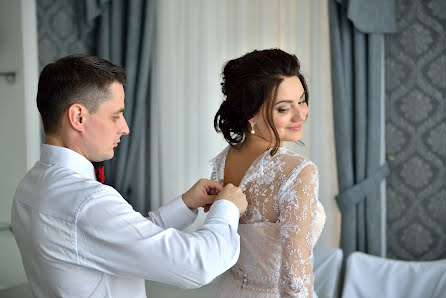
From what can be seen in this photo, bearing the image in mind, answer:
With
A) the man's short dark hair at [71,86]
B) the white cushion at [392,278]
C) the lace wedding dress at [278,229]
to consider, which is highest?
the man's short dark hair at [71,86]

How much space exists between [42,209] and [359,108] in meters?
2.28

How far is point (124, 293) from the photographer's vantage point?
4.43 ft

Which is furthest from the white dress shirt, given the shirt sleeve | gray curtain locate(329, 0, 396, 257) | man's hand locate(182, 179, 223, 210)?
gray curtain locate(329, 0, 396, 257)

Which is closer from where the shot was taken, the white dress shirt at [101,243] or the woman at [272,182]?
the white dress shirt at [101,243]

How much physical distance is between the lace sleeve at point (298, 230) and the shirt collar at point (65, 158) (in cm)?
59

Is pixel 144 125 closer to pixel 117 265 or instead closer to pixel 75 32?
pixel 75 32

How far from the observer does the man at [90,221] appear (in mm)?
1204

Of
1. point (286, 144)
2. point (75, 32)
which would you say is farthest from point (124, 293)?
point (75, 32)

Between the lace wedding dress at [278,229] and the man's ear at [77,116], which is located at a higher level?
the man's ear at [77,116]

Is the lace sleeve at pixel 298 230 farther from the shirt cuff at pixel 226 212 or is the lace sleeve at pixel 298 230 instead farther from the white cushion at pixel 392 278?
the white cushion at pixel 392 278

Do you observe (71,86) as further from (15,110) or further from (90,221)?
(15,110)

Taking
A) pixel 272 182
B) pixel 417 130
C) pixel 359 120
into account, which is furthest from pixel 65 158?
pixel 417 130

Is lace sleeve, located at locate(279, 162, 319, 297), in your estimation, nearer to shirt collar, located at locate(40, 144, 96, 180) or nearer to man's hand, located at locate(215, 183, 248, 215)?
man's hand, located at locate(215, 183, 248, 215)

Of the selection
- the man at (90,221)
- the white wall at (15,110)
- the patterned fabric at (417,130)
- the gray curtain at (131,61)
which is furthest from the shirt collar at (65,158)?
the patterned fabric at (417,130)
